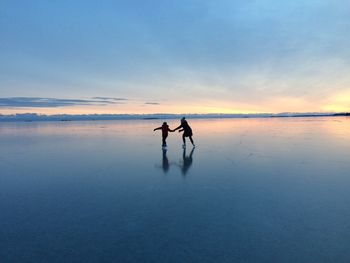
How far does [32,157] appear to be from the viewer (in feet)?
30.2

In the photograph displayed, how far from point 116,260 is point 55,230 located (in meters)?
1.11

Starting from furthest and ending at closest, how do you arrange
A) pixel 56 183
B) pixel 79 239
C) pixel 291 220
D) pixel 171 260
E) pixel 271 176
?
pixel 271 176
pixel 56 183
pixel 291 220
pixel 79 239
pixel 171 260

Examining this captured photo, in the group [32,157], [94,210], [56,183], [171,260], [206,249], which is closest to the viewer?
[171,260]

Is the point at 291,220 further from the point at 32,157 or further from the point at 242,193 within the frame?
the point at 32,157

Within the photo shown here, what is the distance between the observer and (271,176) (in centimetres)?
609

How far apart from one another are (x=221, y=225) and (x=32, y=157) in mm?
7825

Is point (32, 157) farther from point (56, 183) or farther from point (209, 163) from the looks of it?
point (209, 163)

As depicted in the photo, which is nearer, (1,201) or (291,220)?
(291,220)

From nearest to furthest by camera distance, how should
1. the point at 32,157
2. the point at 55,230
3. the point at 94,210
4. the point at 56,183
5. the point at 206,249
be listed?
1. the point at 206,249
2. the point at 55,230
3. the point at 94,210
4. the point at 56,183
5. the point at 32,157

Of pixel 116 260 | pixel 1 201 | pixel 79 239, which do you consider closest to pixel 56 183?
pixel 1 201

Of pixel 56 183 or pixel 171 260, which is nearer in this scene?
pixel 171 260

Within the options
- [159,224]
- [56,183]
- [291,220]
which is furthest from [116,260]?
[56,183]

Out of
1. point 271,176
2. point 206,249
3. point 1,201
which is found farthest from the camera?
point 271,176

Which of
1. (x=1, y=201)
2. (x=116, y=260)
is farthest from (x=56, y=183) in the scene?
(x=116, y=260)
